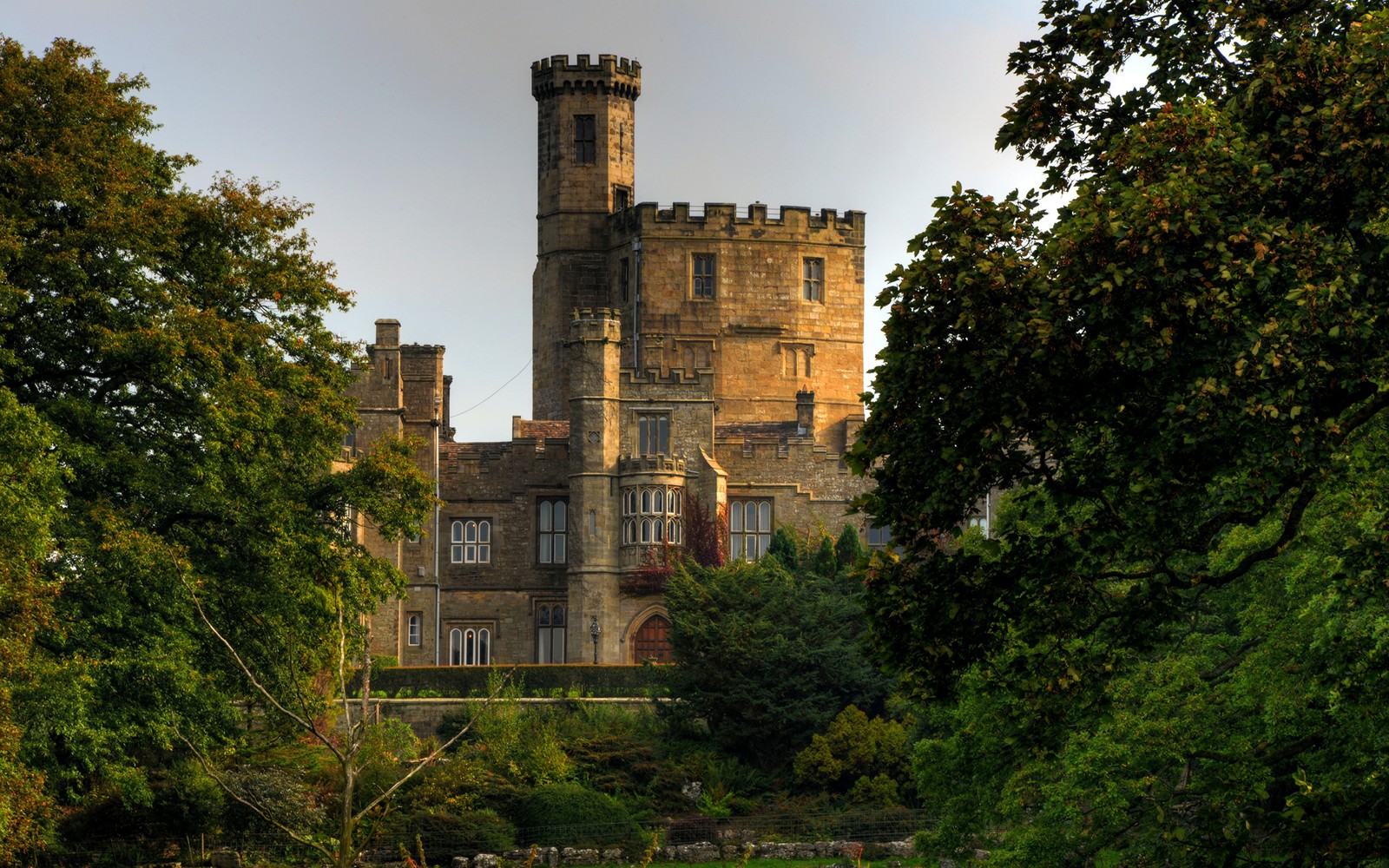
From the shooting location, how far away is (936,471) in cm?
1312

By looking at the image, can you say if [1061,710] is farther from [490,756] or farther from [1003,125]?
[490,756]

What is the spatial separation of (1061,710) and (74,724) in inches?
518

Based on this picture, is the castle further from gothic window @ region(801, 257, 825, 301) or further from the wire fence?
the wire fence

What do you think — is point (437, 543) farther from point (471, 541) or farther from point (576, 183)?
point (576, 183)

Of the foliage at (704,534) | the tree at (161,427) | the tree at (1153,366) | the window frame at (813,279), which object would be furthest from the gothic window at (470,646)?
the tree at (1153,366)

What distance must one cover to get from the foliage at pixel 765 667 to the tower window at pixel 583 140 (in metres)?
22.8

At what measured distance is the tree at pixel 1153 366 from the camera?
458 inches

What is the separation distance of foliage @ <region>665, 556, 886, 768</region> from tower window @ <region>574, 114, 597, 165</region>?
22839 millimetres

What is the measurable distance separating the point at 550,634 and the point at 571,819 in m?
16.0

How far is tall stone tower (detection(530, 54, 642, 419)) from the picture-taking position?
58000 mm

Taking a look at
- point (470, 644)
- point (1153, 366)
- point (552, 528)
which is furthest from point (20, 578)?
point (552, 528)

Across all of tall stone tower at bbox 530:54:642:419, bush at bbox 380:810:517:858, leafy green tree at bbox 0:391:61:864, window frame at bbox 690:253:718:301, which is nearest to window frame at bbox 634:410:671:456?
window frame at bbox 690:253:718:301

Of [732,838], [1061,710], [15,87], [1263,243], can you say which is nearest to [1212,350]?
[1263,243]

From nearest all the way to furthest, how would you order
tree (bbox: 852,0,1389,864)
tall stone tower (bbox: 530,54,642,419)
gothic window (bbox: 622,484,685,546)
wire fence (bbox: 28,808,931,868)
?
tree (bbox: 852,0,1389,864) → wire fence (bbox: 28,808,931,868) → gothic window (bbox: 622,484,685,546) → tall stone tower (bbox: 530,54,642,419)
